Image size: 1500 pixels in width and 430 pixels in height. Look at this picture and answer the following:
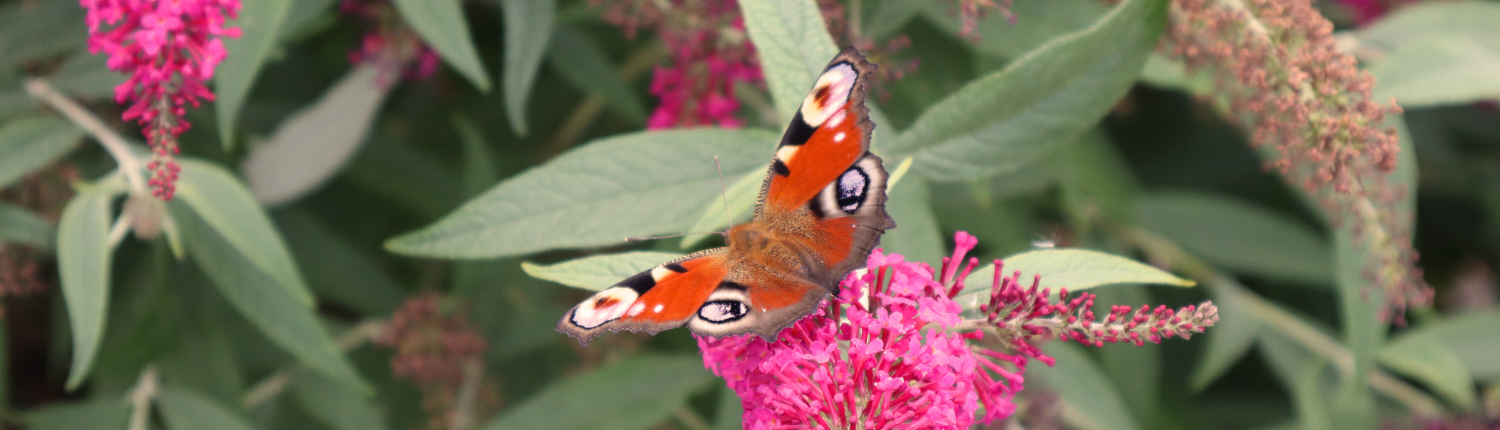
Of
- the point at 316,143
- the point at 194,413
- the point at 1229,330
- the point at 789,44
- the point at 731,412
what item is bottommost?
the point at 194,413

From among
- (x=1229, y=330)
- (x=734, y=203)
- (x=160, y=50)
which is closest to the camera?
(x=160, y=50)

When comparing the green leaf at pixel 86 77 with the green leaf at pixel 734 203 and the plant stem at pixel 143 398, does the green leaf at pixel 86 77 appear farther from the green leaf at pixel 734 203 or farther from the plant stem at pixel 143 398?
the green leaf at pixel 734 203

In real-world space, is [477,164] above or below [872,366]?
below

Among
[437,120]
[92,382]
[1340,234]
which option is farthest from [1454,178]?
[92,382]

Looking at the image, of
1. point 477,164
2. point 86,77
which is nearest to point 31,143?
point 86,77

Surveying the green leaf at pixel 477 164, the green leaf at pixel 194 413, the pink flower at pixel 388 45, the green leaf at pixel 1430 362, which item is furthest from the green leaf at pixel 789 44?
the green leaf at pixel 1430 362

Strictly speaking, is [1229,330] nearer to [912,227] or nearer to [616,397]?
[912,227]

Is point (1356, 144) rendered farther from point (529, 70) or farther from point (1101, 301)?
point (529, 70)
